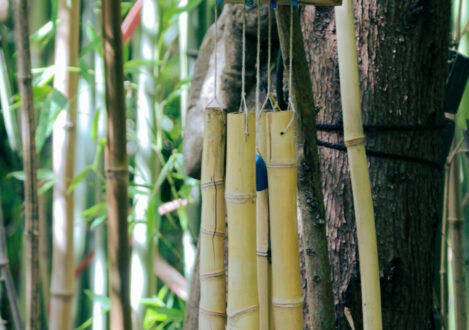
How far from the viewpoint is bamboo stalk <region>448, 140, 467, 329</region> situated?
1124mm

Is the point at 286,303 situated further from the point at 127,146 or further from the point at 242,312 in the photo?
the point at 127,146

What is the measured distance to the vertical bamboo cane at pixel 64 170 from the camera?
45.2 inches

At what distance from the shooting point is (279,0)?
0.55 m

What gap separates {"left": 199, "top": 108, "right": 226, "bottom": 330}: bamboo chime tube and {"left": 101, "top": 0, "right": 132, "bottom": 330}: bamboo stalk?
130 mm

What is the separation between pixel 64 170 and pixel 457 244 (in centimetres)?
86

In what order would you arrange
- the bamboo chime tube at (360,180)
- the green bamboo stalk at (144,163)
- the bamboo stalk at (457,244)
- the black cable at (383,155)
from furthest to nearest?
the green bamboo stalk at (144,163) → the bamboo stalk at (457,244) → the black cable at (383,155) → the bamboo chime tube at (360,180)

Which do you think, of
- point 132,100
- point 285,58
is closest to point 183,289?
point 132,100

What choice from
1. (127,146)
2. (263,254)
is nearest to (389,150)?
(263,254)

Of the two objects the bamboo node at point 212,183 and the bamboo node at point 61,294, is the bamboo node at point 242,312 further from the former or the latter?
the bamboo node at point 61,294

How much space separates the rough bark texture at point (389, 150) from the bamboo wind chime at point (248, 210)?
0.30 meters

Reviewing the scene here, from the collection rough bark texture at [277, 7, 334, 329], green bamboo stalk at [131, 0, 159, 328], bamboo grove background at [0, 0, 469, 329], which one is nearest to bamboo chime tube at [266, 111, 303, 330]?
rough bark texture at [277, 7, 334, 329]

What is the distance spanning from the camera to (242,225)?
0.52m

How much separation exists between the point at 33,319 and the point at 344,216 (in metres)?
0.46

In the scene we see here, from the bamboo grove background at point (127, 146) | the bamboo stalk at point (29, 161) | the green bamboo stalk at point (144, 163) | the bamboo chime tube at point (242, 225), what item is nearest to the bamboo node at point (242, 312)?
the bamboo chime tube at point (242, 225)
